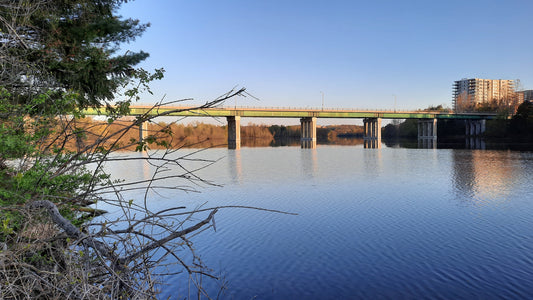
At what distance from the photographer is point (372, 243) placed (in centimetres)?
1325

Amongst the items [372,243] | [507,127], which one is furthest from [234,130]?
[372,243]

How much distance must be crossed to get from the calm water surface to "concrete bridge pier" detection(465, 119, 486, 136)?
12676 cm

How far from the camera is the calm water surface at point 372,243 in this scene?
31.7 feet

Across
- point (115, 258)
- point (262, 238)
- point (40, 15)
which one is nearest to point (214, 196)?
point (262, 238)

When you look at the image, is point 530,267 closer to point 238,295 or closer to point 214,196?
point 238,295

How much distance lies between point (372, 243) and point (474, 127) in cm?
14908

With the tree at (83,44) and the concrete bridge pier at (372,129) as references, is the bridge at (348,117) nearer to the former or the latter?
the concrete bridge pier at (372,129)

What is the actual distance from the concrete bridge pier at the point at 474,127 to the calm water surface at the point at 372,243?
12676cm

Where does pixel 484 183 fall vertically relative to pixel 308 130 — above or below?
below

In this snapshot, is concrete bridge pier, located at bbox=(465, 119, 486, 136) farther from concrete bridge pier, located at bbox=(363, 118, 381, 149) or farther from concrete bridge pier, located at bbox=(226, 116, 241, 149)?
concrete bridge pier, located at bbox=(226, 116, 241, 149)

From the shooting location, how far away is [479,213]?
17656 millimetres

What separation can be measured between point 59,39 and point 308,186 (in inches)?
717

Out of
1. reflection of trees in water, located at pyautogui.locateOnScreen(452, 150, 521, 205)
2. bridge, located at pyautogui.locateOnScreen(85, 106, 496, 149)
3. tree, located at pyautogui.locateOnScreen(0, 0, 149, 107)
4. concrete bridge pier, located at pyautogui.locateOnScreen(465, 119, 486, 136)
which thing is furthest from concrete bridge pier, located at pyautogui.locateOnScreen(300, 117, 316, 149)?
tree, located at pyautogui.locateOnScreen(0, 0, 149, 107)

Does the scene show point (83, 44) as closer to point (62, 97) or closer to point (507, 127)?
point (62, 97)
